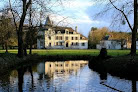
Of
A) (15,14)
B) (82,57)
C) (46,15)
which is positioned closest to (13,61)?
(46,15)

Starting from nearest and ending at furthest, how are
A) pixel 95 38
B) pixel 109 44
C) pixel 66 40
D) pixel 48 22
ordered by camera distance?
1. pixel 48 22
2. pixel 66 40
3. pixel 95 38
4. pixel 109 44

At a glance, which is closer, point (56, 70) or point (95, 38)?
point (56, 70)

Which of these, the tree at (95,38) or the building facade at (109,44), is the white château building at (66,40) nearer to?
the tree at (95,38)

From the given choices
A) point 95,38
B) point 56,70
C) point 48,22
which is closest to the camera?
point 56,70

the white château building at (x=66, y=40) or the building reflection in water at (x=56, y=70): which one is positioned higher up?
the white château building at (x=66, y=40)

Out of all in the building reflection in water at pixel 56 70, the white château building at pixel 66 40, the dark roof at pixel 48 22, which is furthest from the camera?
the white château building at pixel 66 40

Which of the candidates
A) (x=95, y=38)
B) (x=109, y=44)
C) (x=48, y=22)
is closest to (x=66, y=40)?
(x=95, y=38)

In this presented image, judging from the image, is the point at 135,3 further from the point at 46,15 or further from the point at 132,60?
the point at 46,15

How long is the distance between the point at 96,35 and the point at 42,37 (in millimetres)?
60500

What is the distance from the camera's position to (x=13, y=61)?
24.2m

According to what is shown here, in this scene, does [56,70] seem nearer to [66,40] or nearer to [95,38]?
[66,40]

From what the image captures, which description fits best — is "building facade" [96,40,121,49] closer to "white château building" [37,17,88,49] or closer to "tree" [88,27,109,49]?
"tree" [88,27,109,49]

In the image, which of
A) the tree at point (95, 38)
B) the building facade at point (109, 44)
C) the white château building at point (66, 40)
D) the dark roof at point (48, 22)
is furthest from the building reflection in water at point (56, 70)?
the tree at point (95, 38)

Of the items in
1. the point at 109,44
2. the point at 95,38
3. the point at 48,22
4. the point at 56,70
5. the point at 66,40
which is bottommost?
the point at 56,70
